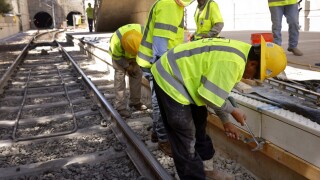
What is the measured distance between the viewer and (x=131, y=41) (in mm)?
4859

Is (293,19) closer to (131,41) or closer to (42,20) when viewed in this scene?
(131,41)

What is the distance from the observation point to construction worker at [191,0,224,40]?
553 centimetres

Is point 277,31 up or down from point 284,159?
up

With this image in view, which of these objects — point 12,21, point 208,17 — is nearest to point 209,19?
point 208,17

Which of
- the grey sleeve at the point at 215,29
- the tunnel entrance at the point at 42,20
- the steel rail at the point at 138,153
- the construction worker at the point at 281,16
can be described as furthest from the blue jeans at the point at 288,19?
the tunnel entrance at the point at 42,20

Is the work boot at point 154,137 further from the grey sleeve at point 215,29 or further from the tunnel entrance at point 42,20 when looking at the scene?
the tunnel entrance at point 42,20

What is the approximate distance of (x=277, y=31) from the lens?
670cm

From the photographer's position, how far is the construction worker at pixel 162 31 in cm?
386

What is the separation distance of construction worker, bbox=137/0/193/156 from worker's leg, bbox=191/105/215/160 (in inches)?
28.7

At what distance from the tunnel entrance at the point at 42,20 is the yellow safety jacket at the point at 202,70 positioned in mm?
59069

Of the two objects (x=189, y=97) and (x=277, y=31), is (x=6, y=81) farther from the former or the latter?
(x=189, y=97)

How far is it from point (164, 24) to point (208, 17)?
75.1 inches

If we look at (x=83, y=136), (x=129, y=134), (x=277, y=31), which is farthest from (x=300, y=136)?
(x=277, y=31)

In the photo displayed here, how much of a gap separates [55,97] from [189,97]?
5147 millimetres
